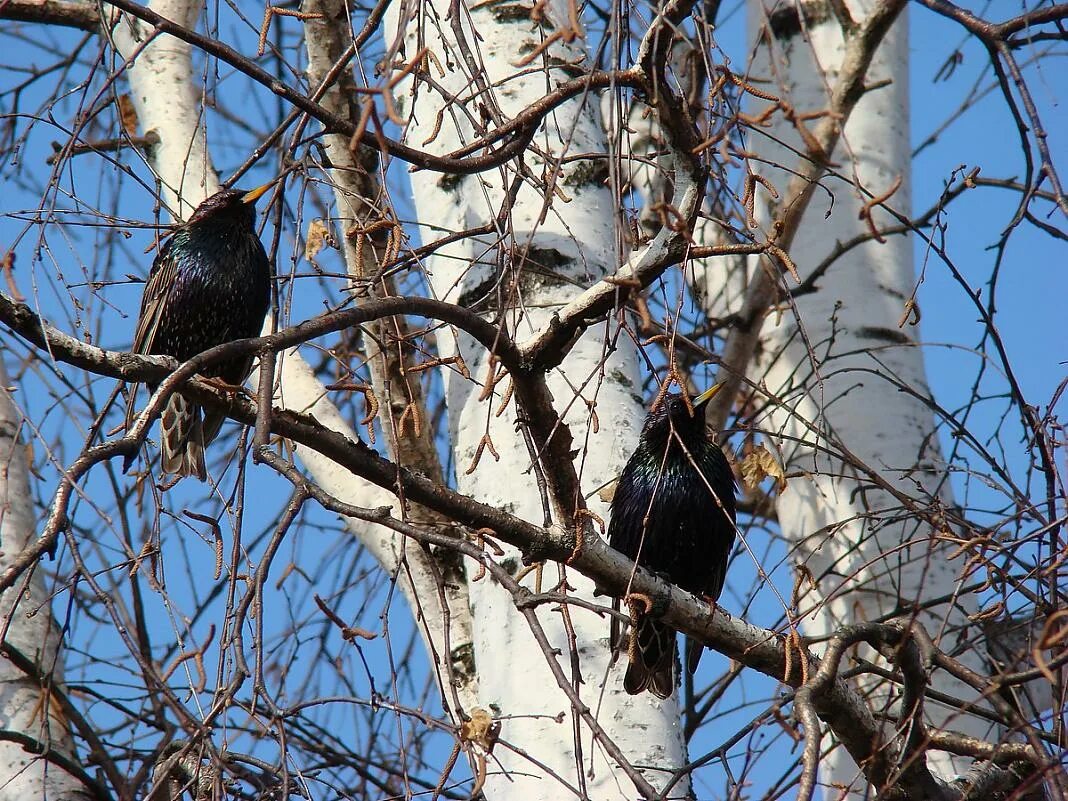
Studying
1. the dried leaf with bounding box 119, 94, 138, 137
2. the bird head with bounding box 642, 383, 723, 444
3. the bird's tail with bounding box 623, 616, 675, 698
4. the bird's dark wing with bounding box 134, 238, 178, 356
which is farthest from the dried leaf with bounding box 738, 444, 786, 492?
the dried leaf with bounding box 119, 94, 138, 137

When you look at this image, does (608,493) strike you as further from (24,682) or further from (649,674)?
(24,682)

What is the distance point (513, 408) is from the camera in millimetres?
3186

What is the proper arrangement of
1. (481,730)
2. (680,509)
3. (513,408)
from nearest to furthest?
(481,730)
(513,408)
(680,509)

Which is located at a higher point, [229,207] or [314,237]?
[229,207]

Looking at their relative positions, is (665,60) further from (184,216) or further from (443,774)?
(184,216)

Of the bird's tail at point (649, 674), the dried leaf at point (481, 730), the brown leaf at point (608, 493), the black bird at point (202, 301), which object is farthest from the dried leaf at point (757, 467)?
the black bird at point (202, 301)

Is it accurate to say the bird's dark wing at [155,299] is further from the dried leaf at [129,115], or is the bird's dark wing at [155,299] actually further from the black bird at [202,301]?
the dried leaf at [129,115]

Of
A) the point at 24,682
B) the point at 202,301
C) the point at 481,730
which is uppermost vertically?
the point at 202,301

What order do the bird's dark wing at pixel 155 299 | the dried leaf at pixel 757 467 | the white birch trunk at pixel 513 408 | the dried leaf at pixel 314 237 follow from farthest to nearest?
the bird's dark wing at pixel 155 299 < the dried leaf at pixel 757 467 < the dried leaf at pixel 314 237 < the white birch trunk at pixel 513 408

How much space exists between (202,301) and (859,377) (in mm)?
2169

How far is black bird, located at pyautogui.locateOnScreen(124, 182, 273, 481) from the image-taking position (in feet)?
13.5

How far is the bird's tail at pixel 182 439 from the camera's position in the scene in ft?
13.3

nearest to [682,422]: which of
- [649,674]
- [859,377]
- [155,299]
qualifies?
[859,377]

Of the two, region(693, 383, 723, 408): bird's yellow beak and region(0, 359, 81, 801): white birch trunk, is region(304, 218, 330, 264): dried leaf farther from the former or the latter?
region(693, 383, 723, 408): bird's yellow beak
